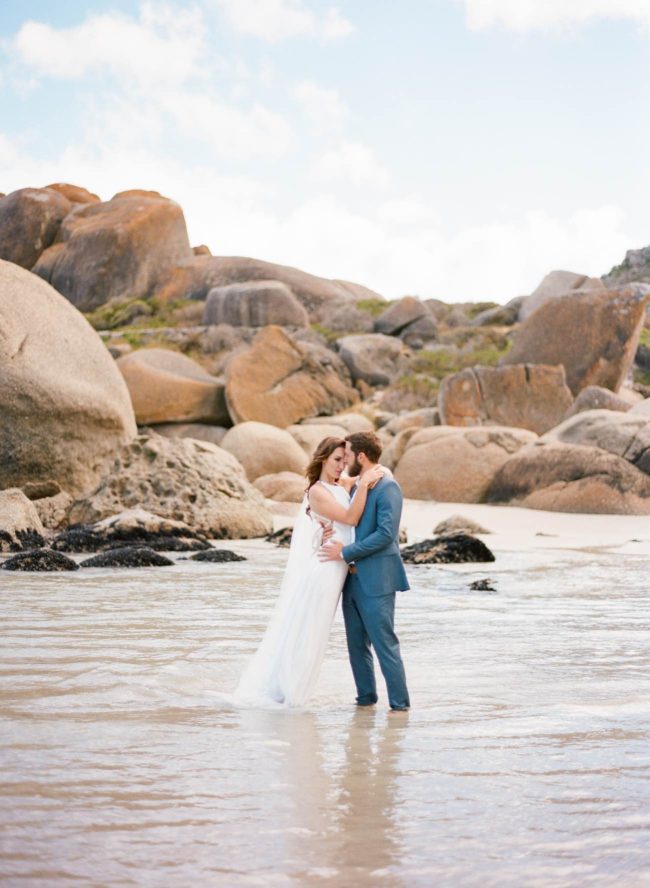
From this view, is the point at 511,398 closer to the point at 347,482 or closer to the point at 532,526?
the point at 532,526

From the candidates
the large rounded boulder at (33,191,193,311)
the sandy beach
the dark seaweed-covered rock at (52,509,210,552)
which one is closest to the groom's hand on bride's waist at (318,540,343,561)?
the dark seaweed-covered rock at (52,509,210,552)

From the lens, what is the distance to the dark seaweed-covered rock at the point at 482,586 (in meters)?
10.2

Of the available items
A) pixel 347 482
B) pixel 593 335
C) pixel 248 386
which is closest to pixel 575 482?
pixel 593 335

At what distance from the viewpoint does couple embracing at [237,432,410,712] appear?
18.6ft

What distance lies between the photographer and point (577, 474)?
18.7m

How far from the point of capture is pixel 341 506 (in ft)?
19.2

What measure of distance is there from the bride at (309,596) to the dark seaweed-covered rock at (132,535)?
312 inches

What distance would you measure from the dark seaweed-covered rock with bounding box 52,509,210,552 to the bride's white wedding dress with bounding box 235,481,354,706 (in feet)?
26.0

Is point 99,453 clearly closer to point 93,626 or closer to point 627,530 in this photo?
point 627,530

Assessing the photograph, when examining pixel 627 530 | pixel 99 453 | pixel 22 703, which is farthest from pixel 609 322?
pixel 22 703

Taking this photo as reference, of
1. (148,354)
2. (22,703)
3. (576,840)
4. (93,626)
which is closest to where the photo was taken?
(576,840)

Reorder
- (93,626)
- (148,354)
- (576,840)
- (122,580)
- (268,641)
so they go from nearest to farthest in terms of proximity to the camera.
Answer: (576,840)
(268,641)
(93,626)
(122,580)
(148,354)

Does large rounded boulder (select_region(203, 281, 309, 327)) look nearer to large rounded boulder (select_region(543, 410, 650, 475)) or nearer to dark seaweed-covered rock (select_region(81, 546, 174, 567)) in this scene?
large rounded boulder (select_region(543, 410, 650, 475))

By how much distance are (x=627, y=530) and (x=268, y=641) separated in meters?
11.2
